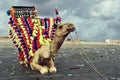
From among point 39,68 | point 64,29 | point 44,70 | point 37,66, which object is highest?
point 64,29

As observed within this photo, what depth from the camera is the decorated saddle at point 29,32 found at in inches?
1832

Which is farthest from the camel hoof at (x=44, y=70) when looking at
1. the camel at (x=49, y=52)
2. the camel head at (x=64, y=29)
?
the camel head at (x=64, y=29)

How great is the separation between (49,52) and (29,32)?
15.2 ft

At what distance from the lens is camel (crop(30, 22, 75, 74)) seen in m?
43.4

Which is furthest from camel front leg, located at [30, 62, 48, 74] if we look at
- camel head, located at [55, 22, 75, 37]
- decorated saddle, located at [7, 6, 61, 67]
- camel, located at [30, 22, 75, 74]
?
camel head, located at [55, 22, 75, 37]

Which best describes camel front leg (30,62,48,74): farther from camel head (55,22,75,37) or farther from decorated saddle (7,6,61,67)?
camel head (55,22,75,37)

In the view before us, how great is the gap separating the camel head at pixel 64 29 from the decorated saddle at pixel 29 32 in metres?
1.76

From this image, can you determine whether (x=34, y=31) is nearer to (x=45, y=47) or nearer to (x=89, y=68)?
(x=45, y=47)

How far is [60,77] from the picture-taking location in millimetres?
41062

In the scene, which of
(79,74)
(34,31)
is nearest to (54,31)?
(34,31)

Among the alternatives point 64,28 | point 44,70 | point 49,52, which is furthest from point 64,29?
point 44,70

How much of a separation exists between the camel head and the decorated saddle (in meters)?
1.76

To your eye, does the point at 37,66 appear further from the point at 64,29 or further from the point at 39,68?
the point at 64,29

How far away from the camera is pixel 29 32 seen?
47.2 m
